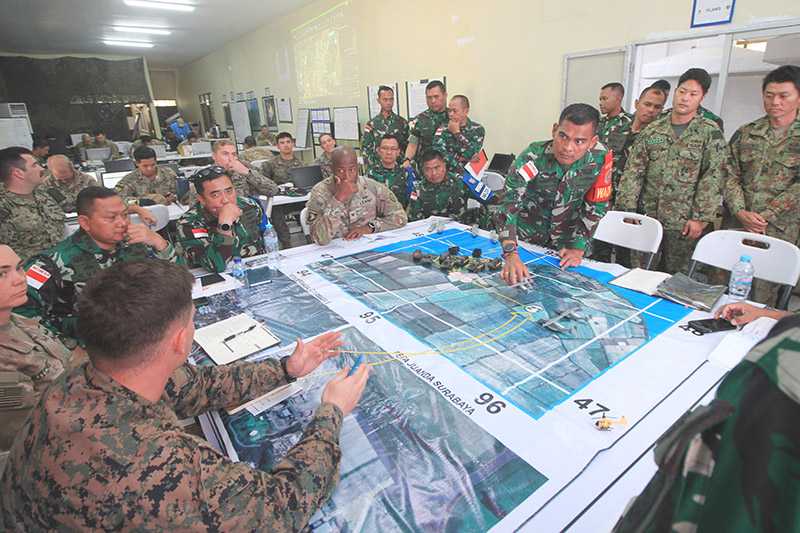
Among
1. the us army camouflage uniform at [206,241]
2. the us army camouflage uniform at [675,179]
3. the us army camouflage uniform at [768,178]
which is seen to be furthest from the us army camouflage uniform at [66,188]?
the us army camouflage uniform at [768,178]

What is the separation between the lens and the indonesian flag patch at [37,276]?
175 cm

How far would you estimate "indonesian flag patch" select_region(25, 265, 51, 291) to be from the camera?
1745 mm

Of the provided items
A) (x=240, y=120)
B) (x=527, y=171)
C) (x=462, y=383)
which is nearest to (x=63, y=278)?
(x=462, y=383)

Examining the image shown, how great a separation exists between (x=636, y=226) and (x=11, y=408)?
2664 mm

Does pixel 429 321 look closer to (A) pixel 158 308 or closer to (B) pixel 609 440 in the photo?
(B) pixel 609 440

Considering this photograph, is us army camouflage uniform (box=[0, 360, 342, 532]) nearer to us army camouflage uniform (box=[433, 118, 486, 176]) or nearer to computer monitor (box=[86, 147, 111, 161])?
us army camouflage uniform (box=[433, 118, 486, 176])

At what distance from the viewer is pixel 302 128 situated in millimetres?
8523

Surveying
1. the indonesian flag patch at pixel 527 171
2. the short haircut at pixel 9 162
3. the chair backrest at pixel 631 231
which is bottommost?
the chair backrest at pixel 631 231

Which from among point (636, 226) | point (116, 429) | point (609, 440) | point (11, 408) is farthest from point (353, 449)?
point (636, 226)

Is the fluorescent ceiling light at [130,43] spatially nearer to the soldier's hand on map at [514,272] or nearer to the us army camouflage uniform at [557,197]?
the us army camouflage uniform at [557,197]

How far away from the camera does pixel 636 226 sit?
2.22m

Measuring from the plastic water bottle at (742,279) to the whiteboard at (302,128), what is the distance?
7.81m

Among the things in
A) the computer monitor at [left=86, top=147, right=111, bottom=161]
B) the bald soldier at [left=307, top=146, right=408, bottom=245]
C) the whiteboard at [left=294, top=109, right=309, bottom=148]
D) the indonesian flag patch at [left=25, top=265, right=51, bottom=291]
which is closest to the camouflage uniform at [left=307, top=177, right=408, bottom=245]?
the bald soldier at [left=307, top=146, right=408, bottom=245]

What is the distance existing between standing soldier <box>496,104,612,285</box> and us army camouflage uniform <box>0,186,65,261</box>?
3.39m
